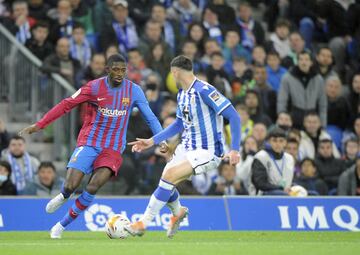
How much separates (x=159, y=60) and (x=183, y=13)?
195 cm

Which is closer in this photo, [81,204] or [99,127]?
[81,204]

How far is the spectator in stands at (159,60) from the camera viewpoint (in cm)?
2084

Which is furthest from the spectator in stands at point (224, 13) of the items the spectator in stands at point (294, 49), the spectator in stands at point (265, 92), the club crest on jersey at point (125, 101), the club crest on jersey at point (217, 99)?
the club crest on jersey at point (217, 99)

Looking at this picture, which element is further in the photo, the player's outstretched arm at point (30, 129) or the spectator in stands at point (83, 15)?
the spectator in stands at point (83, 15)

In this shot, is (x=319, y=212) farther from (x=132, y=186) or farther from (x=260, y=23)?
(x=260, y=23)

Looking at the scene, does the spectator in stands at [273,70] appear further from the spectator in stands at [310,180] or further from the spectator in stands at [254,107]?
the spectator in stands at [310,180]

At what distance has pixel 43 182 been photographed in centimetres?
1819

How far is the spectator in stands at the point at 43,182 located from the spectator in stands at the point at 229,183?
9.73ft

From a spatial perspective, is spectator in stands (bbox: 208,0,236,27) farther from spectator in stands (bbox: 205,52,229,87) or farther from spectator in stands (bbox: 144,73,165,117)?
spectator in stands (bbox: 144,73,165,117)

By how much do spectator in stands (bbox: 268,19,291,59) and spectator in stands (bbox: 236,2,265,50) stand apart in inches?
12.3

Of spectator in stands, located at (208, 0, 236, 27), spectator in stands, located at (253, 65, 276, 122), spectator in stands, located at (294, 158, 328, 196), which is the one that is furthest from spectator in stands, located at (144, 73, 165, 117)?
spectator in stands, located at (208, 0, 236, 27)

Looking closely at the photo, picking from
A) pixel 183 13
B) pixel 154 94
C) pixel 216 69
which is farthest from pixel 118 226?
pixel 183 13

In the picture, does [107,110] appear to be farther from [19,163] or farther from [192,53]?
[192,53]

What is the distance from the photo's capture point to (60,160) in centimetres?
1961
